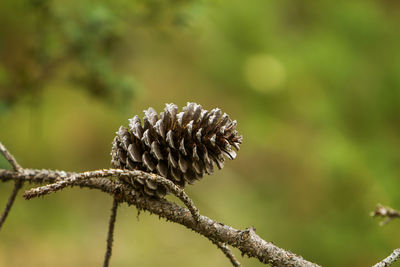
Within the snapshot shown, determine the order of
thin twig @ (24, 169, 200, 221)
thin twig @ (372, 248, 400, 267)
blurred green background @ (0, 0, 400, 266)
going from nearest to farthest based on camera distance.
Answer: thin twig @ (24, 169, 200, 221) → thin twig @ (372, 248, 400, 267) → blurred green background @ (0, 0, 400, 266)

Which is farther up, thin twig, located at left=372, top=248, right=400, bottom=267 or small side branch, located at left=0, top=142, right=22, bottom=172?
small side branch, located at left=0, top=142, right=22, bottom=172

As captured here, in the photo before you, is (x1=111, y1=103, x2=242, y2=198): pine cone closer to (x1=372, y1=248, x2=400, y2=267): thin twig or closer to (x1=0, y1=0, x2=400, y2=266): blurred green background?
(x1=372, y1=248, x2=400, y2=267): thin twig

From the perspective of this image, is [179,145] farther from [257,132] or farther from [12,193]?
[257,132]

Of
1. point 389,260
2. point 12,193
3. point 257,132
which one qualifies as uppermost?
point 257,132

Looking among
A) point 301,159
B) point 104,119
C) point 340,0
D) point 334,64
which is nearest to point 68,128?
point 104,119

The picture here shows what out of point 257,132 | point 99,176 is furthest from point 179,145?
point 257,132

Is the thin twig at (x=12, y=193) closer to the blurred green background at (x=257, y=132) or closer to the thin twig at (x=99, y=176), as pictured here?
the thin twig at (x=99, y=176)

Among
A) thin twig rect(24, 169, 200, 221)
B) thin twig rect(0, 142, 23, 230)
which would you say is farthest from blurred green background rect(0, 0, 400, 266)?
thin twig rect(24, 169, 200, 221)
